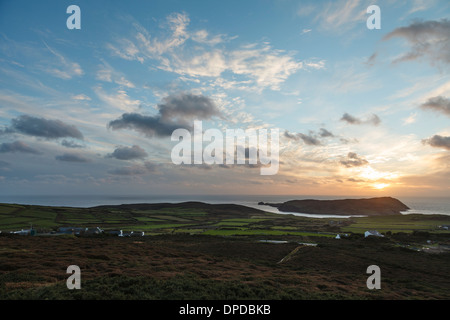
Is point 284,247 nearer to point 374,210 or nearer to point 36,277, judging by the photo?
point 36,277

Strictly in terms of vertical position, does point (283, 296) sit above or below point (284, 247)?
above
